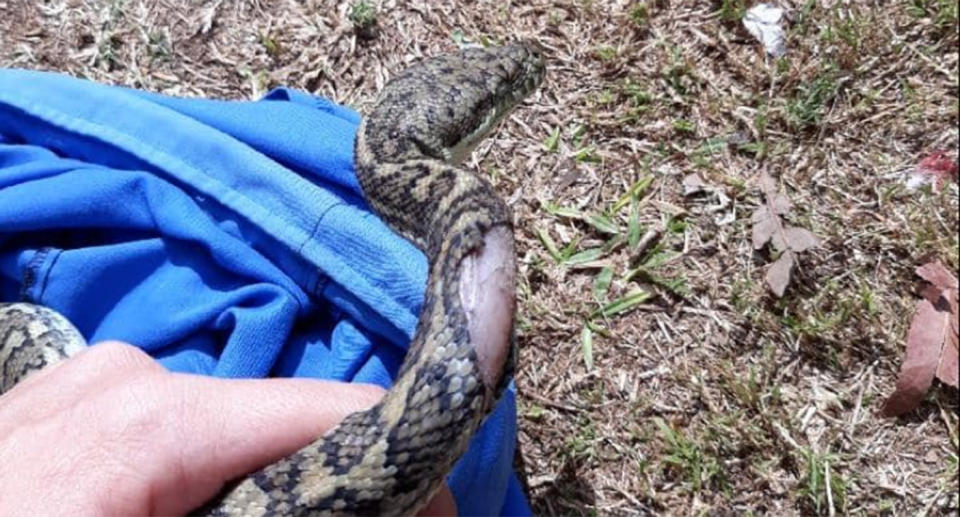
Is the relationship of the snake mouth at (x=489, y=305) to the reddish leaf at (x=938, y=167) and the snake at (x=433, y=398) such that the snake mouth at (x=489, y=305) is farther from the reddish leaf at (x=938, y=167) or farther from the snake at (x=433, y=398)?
the reddish leaf at (x=938, y=167)

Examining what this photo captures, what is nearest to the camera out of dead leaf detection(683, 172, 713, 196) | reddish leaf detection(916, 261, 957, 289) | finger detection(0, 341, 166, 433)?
finger detection(0, 341, 166, 433)

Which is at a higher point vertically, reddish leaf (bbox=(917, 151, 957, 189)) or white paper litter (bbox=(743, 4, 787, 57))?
white paper litter (bbox=(743, 4, 787, 57))

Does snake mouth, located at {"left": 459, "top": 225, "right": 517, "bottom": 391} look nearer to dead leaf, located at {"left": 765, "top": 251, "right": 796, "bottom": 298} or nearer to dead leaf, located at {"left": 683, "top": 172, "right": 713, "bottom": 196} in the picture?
dead leaf, located at {"left": 765, "top": 251, "right": 796, "bottom": 298}

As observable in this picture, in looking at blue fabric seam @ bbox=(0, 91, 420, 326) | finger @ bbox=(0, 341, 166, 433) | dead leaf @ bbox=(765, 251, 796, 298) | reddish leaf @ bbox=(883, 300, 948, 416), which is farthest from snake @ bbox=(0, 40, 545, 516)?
reddish leaf @ bbox=(883, 300, 948, 416)

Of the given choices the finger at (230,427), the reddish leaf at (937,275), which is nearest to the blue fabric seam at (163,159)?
the finger at (230,427)

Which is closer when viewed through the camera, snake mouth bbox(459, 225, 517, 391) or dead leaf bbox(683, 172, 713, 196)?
snake mouth bbox(459, 225, 517, 391)

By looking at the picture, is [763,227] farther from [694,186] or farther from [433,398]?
[433,398]

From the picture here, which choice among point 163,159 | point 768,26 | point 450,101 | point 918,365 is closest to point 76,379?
point 163,159
